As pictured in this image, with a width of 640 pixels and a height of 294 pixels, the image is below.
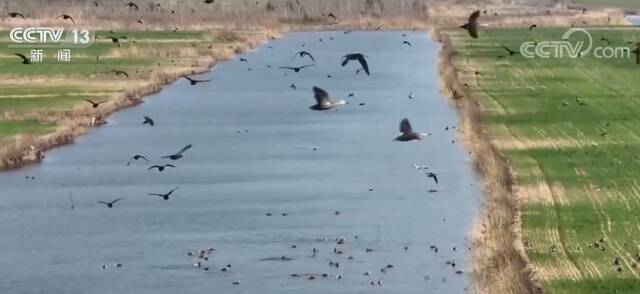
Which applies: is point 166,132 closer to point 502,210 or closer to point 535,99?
point 535,99

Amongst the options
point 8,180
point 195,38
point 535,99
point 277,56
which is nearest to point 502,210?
point 8,180

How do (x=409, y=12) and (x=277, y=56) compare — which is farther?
(x=409, y=12)

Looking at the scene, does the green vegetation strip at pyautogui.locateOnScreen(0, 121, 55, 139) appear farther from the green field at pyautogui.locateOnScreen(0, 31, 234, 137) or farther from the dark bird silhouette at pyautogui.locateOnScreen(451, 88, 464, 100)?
the dark bird silhouette at pyautogui.locateOnScreen(451, 88, 464, 100)

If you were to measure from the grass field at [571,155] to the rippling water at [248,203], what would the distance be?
5.07 feet

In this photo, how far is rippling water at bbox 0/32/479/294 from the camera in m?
26.2

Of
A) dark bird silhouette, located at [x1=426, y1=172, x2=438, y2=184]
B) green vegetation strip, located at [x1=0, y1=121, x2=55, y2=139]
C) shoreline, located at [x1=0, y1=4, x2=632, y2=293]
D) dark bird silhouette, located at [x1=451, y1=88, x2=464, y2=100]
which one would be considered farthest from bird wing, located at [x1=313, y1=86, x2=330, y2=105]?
dark bird silhouette, located at [x1=451, y1=88, x2=464, y2=100]

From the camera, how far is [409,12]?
115 meters

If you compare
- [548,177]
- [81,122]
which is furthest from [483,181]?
[81,122]

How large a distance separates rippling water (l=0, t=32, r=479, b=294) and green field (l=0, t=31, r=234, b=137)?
3154mm

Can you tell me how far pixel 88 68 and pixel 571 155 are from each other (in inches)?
1326

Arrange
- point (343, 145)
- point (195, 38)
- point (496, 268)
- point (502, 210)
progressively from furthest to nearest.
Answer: point (195, 38) < point (343, 145) < point (502, 210) < point (496, 268)

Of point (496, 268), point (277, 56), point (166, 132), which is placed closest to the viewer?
point (496, 268)

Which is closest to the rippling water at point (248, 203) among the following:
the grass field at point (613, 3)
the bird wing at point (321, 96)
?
the bird wing at point (321, 96)

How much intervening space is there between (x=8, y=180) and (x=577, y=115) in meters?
19.3
